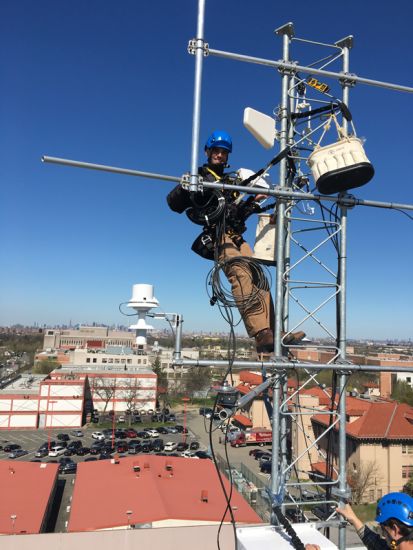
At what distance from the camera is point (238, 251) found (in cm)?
352

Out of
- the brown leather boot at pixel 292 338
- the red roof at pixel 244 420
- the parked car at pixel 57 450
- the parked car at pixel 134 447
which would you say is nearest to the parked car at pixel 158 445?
the parked car at pixel 134 447

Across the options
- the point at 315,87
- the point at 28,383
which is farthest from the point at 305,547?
the point at 28,383

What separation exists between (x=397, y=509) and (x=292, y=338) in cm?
134

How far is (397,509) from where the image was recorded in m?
2.32

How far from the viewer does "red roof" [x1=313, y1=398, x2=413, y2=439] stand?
1991 centimetres

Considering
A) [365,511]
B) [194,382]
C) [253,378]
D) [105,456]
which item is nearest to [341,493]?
[365,511]

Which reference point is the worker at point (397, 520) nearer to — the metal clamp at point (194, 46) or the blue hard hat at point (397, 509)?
the blue hard hat at point (397, 509)

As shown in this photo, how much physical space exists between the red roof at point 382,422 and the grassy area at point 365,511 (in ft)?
10.2

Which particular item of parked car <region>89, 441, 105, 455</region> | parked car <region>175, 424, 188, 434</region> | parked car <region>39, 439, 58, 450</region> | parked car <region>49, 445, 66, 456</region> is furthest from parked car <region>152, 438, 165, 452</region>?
parked car <region>39, 439, 58, 450</region>

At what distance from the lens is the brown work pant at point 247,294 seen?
339 cm

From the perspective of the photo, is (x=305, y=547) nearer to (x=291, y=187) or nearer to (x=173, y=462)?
(x=291, y=187)

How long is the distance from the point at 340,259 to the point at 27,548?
9774 mm

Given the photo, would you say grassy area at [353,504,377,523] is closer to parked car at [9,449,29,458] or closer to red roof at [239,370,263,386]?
red roof at [239,370,263,386]

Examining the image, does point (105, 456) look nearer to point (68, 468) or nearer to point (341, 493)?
point (68, 468)
